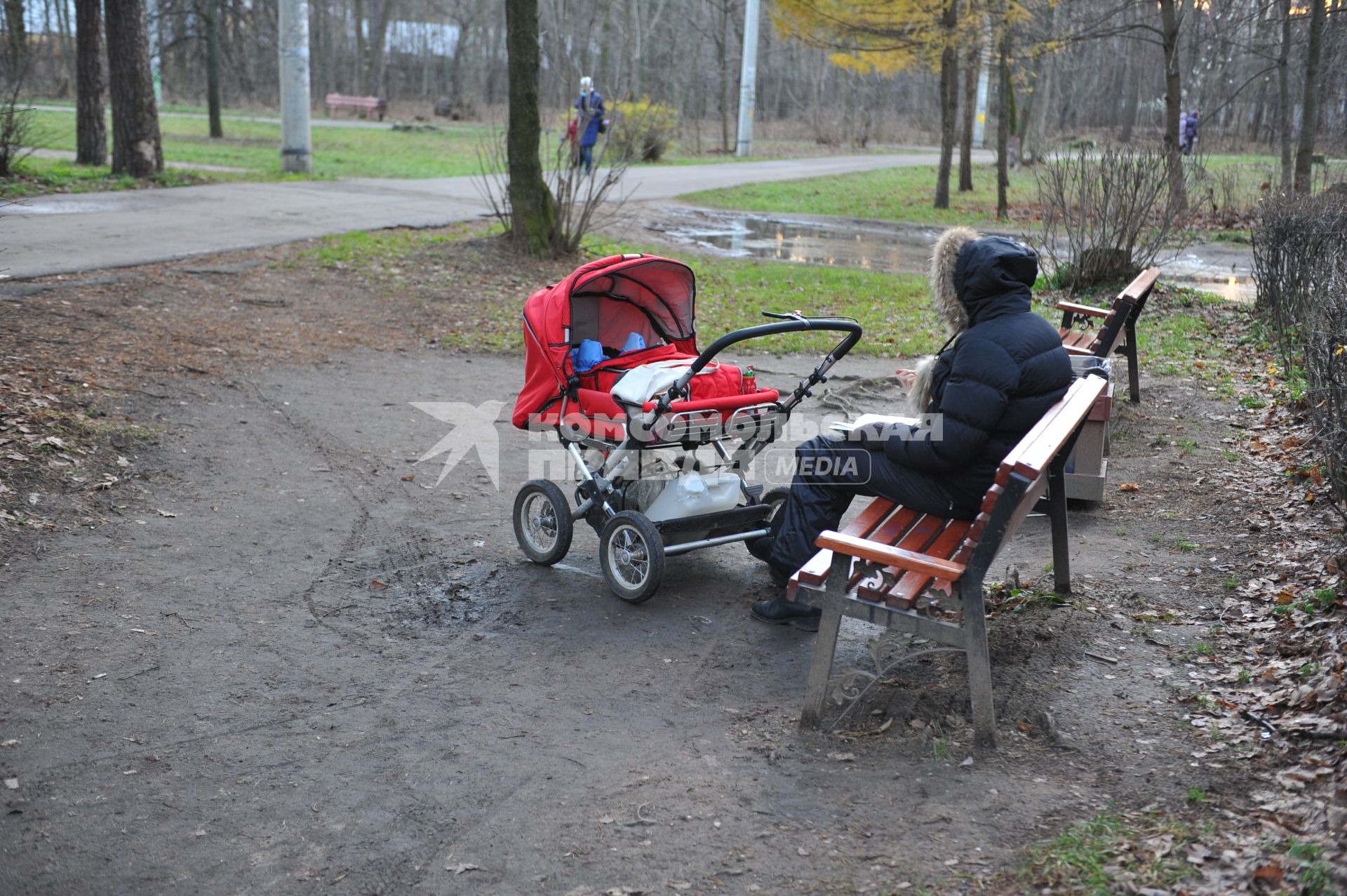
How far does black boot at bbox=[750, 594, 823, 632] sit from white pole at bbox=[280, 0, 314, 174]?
54.8 ft

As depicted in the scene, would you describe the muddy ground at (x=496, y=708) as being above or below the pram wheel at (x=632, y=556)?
below

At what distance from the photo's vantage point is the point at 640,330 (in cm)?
596

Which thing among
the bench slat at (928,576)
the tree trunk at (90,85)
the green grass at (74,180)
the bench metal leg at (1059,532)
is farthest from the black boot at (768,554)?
the tree trunk at (90,85)

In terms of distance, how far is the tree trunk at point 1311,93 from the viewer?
17.4 meters

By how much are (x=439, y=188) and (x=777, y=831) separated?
17.2m

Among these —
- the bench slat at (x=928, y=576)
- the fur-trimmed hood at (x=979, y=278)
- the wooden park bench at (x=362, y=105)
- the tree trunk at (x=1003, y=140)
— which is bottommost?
the bench slat at (x=928, y=576)

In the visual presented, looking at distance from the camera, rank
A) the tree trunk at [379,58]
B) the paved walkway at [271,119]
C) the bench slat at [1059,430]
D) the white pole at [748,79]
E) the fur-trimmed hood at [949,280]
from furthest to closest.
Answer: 1. the tree trunk at [379,58]
2. the paved walkway at [271,119]
3. the white pole at [748,79]
4. the fur-trimmed hood at [949,280]
5. the bench slat at [1059,430]

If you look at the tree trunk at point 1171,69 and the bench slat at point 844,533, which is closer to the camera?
the bench slat at point 844,533

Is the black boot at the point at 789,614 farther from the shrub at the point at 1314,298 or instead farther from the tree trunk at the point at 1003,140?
the tree trunk at the point at 1003,140

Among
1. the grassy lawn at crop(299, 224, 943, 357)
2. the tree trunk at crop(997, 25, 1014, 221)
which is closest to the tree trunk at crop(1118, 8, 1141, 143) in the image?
the tree trunk at crop(997, 25, 1014, 221)

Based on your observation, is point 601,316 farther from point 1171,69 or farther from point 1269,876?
point 1171,69

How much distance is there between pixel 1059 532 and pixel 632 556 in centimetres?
189

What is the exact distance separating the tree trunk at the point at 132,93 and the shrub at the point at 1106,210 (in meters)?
12.8

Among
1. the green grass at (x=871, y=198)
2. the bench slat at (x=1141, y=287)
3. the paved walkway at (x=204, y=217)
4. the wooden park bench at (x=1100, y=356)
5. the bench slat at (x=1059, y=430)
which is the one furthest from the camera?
the green grass at (x=871, y=198)
